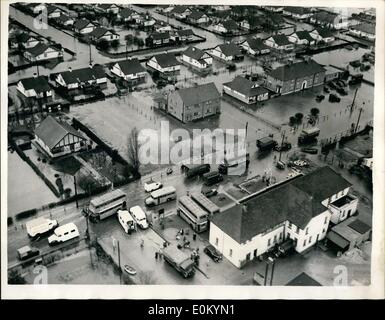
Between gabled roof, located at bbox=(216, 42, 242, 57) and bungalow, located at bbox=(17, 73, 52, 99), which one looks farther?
gabled roof, located at bbox=(216, 42, 242, 57)

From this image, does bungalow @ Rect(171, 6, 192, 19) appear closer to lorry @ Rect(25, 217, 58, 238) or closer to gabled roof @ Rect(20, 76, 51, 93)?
gabled roof @ Rect(20, 76, 51, 93)

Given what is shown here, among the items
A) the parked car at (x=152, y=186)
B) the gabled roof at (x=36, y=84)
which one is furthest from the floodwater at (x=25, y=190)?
the gabled roof at (x=36, y=84)

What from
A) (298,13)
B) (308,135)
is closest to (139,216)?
(308,135)

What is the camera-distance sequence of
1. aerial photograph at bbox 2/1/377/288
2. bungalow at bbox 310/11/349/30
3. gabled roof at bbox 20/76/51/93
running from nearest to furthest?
1. aerial photograph at bbox 2/1/377/288
2. gabled roof at bbox 20/76/51/93
3. bungalow at bbox 310/11/349/30

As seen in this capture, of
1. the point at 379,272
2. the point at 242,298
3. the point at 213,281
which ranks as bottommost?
the point at 213,281

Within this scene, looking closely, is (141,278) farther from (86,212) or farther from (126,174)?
(126,174)

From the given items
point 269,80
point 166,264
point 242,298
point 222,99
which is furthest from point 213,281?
point 269,80

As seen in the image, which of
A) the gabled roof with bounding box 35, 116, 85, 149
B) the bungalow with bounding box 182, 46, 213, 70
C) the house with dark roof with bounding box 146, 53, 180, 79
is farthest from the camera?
the bungalow with bounding box 182, 46, 213, 70

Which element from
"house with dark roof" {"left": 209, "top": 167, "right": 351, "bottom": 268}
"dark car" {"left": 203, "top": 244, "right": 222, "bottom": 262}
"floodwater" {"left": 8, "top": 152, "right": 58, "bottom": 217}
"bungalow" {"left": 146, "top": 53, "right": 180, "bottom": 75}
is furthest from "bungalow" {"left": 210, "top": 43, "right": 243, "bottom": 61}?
"dark car" {"left": 203, "top": 244, "right": 222, "bottom": 262}
